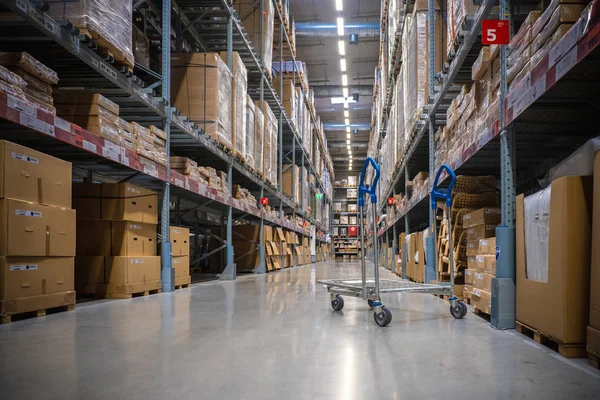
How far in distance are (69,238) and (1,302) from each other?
850 millimetres

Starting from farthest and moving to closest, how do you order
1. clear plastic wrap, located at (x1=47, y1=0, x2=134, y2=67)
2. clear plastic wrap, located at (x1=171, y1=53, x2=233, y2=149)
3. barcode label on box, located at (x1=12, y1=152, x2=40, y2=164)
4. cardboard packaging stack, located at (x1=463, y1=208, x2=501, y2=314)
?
clear plastic wrap, located at (x1=171, y1=53, x2=233, y2=149) → clear plastic wrap, located at (x1=47, y1=0, x2=134, y2=67) → cardboard packaging stack, located at (x1=463, y1=208, x2=501, y2=314) → barcode label on box, located at (x1=12, y1=152, x2=40, y2=164)

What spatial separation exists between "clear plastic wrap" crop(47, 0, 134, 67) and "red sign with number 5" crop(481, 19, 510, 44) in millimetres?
3191

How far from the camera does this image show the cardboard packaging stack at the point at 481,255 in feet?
11.4

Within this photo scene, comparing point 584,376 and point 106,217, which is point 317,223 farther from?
point 584,376

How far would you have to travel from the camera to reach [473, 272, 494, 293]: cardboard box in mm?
3443

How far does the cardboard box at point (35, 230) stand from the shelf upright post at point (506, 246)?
10.7ft

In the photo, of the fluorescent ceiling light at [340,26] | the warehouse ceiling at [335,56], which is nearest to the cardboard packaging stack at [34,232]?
the fluorescent ceiling light at [340,26]

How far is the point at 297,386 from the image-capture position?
1772mm

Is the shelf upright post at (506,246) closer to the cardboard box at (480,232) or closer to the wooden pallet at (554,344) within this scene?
the wooden pallet at (554,344)

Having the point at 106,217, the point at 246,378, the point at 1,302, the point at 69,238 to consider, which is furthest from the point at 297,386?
the point at 106,217

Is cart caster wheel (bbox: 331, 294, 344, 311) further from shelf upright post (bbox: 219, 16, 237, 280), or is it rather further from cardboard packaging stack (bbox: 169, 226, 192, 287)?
shelf upright post (bbox: 219, 16, 237, 280)

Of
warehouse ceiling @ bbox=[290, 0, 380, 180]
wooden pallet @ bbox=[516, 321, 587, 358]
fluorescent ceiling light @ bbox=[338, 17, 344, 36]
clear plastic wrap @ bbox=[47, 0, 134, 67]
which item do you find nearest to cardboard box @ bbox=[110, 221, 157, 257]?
clear plastic wrap @ bbox=[47, 0, 134, 67]

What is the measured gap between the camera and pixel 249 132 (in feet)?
30.3

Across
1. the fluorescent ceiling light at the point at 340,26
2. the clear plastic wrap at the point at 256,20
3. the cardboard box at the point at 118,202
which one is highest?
the fluorescent ceiling light at the point at 340,26
